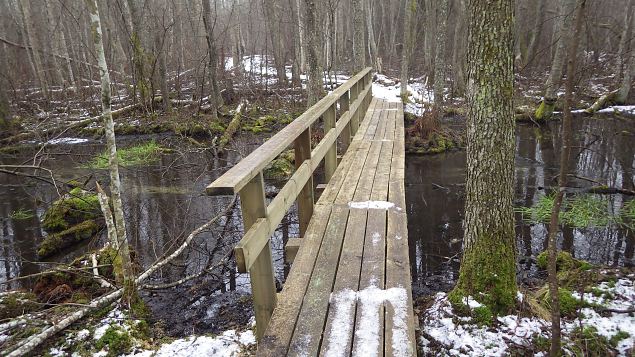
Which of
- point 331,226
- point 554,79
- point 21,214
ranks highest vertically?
point 554,79

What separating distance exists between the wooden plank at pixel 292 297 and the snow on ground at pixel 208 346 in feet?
2.45

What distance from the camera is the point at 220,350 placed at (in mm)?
3750

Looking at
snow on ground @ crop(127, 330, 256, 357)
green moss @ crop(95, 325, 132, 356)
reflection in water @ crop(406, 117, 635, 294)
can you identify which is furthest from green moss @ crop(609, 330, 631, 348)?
green moss @ crop(95, 325, 132, 356)

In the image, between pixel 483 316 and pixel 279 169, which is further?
pixel 279 169

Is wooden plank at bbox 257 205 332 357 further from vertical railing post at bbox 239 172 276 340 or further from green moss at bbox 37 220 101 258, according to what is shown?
green moss at bbox 37 220 101 258

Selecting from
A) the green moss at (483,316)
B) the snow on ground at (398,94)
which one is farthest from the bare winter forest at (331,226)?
the snow on ground at (398,94)

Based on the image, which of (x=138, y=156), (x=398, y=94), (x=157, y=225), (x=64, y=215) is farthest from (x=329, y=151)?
(x=398, y=94)

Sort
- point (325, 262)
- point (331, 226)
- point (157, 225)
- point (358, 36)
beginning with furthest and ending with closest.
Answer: point (358, 36), point (157, 225), point (331, 226), point (325, 262)

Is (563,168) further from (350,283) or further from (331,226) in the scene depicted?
(331,226)

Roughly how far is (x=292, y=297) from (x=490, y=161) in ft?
6.38

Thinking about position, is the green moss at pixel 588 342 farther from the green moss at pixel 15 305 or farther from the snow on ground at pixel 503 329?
the green moss at pixel 15 305

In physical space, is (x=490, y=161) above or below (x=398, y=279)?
above

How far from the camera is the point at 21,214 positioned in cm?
865

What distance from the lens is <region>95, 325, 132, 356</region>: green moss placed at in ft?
13.2
